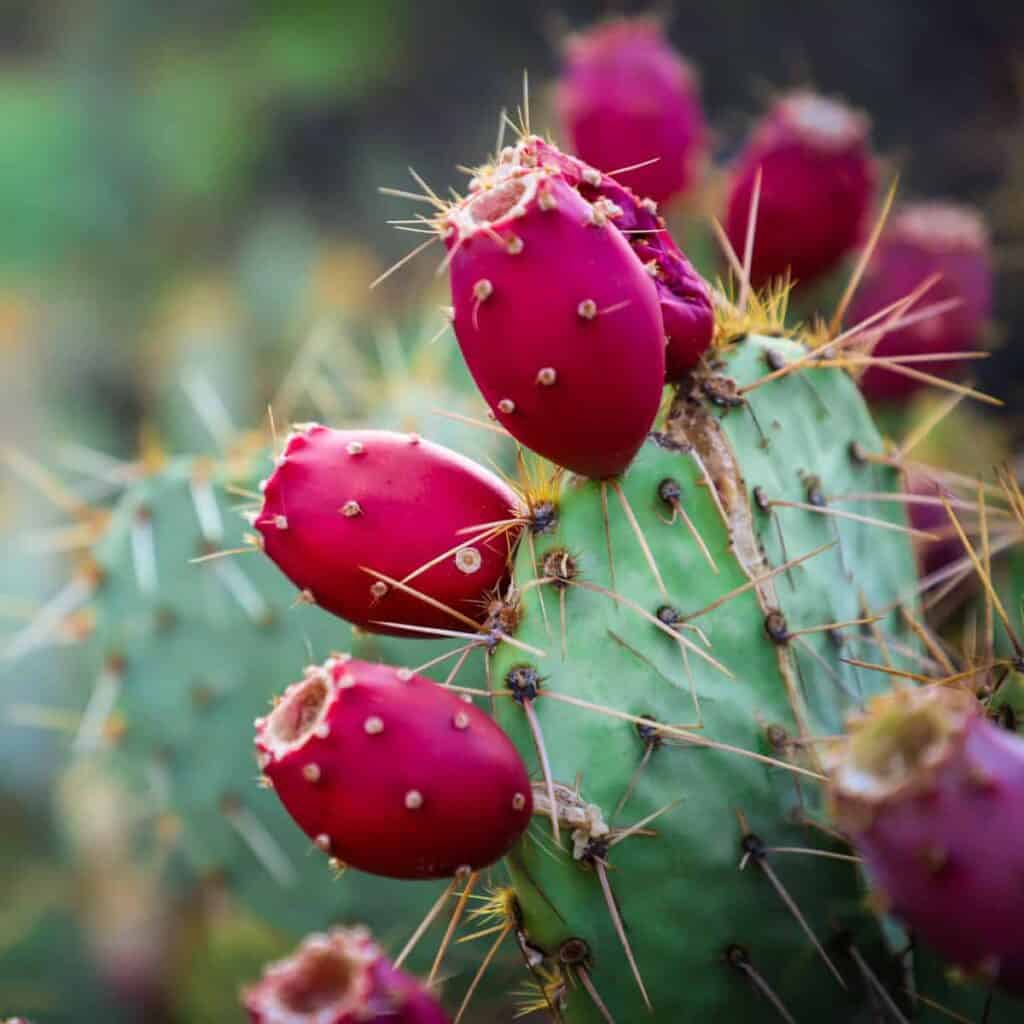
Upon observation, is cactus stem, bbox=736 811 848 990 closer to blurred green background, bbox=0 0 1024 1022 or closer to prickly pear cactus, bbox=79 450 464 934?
prickly pear cactus, bbox=79 450 464 934

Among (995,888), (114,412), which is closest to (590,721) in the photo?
(995,888)

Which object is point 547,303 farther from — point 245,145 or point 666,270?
point 245,145

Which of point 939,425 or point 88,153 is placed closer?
point 939,425

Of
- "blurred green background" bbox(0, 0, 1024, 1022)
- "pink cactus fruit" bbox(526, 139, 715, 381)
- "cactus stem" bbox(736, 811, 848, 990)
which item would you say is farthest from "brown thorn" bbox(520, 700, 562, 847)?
"blurred green background" bbox(0, 0, 1024, 1022)

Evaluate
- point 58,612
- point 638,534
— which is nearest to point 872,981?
point 638,534

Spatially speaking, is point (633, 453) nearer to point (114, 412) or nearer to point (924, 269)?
point (924, 269)

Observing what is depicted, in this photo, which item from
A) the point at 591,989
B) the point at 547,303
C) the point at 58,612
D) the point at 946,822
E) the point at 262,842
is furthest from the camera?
the point at 58,612
